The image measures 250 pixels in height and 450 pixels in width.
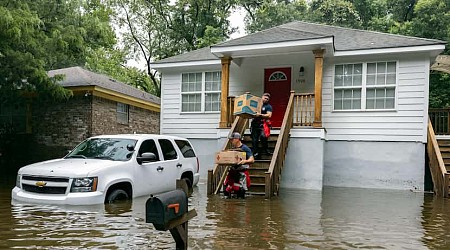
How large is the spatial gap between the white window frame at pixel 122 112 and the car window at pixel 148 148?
10.3m

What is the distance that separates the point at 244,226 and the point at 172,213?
227 centimetres

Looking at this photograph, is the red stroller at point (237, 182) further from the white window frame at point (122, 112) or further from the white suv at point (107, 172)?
the white window frame at point (122, 112)

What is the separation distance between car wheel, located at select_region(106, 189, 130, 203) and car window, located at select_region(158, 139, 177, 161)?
63.3 inches

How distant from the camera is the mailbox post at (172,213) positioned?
4.02 metres

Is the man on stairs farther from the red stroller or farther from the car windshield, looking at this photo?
the car windshield

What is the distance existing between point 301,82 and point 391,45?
316 centimetres

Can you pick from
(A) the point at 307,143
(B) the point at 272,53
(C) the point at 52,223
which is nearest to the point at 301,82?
(B) the point at 272,53

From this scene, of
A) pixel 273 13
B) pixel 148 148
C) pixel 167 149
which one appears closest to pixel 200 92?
pixel 167 149

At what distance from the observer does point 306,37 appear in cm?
1186

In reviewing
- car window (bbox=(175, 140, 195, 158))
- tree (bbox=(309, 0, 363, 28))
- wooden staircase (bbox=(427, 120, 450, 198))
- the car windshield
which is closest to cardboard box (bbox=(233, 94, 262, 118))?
car window (bbox=(175, 140, 195, 158))

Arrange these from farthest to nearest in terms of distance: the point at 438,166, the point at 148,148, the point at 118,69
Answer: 1. the point at 118,69
2. the point at 438,166
3. the point at 148,148

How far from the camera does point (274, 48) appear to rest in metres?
12.4

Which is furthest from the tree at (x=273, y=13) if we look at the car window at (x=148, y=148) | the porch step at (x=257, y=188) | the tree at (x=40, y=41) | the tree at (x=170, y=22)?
the car window at (x=148, y=148)

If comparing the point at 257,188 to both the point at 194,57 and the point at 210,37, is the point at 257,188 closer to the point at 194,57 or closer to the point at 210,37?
the point at 194,57
